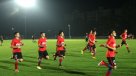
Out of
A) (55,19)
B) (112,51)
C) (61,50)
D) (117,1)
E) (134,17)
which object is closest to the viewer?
(112,51)

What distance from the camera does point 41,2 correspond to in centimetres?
11169

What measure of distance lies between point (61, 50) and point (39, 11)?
91789 millimetres

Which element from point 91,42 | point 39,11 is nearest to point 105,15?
point 39,11

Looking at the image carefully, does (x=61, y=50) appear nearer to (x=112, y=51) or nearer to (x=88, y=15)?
(x=112, y=51)

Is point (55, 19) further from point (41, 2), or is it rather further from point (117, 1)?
point (117, 1)

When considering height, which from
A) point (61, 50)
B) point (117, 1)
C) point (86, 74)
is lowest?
point (86, 74)

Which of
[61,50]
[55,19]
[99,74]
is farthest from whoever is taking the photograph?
[55,19]

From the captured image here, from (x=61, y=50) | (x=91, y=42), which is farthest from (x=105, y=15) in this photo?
(x=61, y=50)

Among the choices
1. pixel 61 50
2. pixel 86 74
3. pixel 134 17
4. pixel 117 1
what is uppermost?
pixel 117 1

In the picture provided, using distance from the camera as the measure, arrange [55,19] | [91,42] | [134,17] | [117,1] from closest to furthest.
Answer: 1. [91,42]
2. [134,17]
3. [117,1]
4. [55,19]

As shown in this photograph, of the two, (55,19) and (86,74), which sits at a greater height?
(55,19)

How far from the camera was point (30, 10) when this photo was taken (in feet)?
342

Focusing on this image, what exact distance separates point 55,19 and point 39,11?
272 inches

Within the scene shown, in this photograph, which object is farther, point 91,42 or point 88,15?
A: point 88,15
